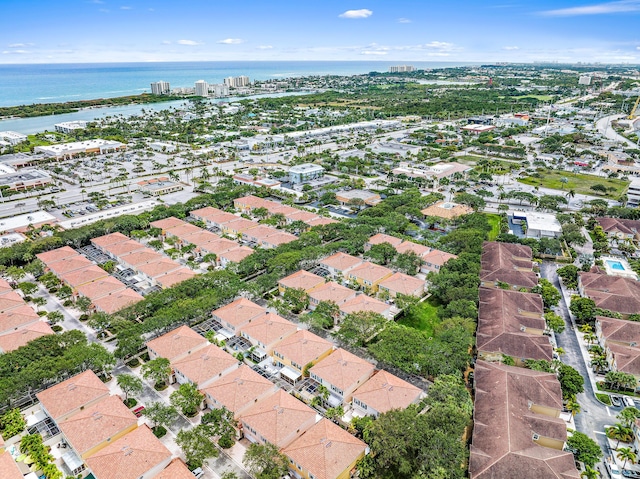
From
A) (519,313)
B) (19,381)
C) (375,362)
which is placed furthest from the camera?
(519,313)

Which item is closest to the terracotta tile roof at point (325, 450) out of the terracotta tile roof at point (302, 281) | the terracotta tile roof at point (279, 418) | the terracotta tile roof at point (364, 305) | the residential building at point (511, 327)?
the terracotta tile roof at point (279, 418)

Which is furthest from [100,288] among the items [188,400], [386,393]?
[386,393]

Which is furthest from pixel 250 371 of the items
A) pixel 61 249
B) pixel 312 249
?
pixel 61 249

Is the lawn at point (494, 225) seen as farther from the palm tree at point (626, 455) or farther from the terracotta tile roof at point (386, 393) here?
the palm tree at point (626, 455)

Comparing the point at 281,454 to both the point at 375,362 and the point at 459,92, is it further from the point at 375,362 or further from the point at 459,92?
the point at 459,92

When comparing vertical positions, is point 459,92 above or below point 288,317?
above

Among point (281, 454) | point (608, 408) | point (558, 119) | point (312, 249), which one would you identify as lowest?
point (608, 408)
